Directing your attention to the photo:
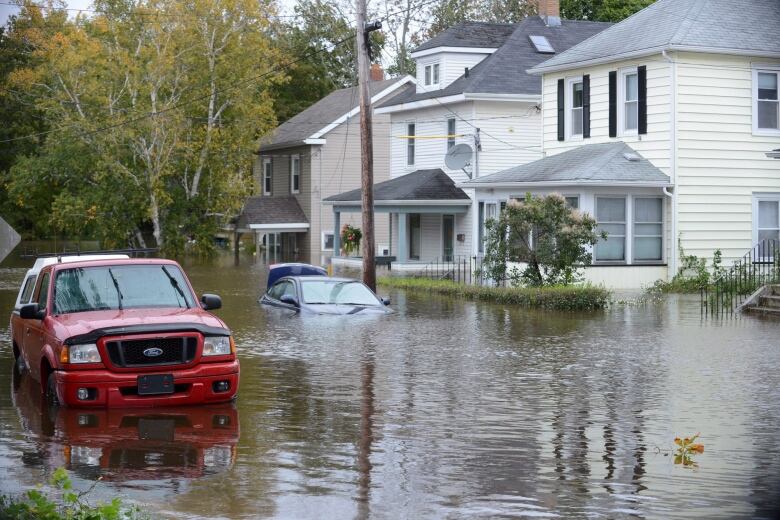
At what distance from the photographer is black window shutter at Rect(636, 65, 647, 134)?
3684 cm

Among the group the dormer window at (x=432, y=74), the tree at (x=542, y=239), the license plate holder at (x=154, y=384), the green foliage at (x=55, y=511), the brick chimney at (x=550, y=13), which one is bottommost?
the green foliage at (x=55, y=511)

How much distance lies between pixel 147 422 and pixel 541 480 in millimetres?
4730

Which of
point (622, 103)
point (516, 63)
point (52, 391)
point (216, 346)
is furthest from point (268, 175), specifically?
point (216, 346)

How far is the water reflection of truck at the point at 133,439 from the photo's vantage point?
423 inches

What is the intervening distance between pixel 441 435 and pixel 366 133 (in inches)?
831

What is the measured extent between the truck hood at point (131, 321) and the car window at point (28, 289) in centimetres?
358

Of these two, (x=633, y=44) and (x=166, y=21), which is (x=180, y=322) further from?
(x=166, y=21)

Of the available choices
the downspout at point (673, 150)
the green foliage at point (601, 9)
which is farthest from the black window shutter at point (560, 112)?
the green foliage at point (601, 9)

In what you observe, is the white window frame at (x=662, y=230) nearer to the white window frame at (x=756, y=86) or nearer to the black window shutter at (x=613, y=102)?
the black window shutter at (x=613, y=102)

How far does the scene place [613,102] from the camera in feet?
126

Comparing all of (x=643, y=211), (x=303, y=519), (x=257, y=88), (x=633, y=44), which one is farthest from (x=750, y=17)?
(x=303, y=519)

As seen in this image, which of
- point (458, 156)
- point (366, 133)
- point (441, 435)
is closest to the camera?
point (441, 435)

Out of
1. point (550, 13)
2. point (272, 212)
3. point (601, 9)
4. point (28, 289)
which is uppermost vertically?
point (601, 9)

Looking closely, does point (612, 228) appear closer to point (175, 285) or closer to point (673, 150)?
point (673, 150)
